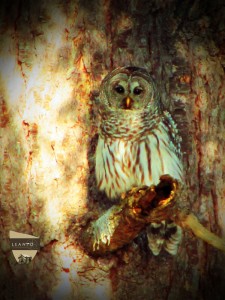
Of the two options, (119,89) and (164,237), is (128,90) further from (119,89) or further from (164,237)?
(164,237)

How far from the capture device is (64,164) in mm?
2162

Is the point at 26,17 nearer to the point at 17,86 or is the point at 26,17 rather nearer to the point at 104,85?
the point at 17,86

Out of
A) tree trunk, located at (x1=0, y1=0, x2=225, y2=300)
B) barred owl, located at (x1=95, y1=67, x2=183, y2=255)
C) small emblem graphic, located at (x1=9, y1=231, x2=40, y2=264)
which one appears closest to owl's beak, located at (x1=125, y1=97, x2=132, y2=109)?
barred owl, located at (x1=95, y1=67, x2=183, y2=255)

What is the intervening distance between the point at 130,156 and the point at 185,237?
0.56 metres

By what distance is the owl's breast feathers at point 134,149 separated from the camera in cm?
240

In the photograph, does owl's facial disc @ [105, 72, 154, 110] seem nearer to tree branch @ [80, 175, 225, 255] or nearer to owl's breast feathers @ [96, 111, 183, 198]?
owl's breast feathers @ [96, 111, 183, 198]

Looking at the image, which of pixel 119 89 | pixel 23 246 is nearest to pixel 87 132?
pixel 119 89

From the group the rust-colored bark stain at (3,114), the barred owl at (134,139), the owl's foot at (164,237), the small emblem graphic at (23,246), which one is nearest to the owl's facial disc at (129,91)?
the barred owl at (134,139)

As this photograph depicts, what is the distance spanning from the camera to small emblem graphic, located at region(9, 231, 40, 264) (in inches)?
85.4

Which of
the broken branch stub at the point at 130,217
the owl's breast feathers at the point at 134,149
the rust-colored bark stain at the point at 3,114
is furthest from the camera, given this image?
the owl's breast feathers at the point at 134,149

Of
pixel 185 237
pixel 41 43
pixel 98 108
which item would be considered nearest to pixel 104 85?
pixel 98 108

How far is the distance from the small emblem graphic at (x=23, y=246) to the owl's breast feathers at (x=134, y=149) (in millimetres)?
445

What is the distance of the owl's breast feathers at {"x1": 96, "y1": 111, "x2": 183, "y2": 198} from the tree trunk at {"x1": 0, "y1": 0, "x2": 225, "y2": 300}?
164mm

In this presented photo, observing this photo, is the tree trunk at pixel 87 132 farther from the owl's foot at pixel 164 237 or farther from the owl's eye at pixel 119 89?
the owl's eye at pixel 119 89
